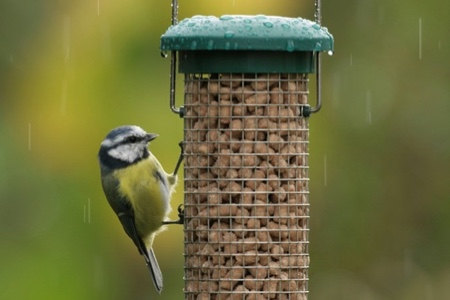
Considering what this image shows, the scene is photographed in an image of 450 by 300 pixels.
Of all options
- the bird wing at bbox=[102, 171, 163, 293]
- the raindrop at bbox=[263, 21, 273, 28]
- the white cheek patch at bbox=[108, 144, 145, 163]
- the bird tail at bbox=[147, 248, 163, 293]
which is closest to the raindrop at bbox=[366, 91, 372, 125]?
the bird tail at bbox=[147, 248, 163, 293]

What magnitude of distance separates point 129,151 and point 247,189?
1464mm

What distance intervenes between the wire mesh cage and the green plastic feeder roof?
0.27 feet

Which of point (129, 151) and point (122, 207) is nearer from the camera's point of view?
point (129, 151)

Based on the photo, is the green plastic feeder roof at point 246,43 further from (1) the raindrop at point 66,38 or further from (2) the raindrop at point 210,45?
(1) the raindrop at point 66,38

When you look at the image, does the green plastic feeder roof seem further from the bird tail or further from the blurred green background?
the blurred green background

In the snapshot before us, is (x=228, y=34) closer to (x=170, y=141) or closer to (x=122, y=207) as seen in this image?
(x=122, y=207)

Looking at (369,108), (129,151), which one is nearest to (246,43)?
(129,151)

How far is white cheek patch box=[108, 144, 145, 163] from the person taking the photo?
921 cm

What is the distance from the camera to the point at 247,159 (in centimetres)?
796

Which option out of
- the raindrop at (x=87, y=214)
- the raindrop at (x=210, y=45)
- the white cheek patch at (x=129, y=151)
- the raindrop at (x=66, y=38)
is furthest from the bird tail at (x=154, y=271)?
the raindrop at (x=66, y=38)

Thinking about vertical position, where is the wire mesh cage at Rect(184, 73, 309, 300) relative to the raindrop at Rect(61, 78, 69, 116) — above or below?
below

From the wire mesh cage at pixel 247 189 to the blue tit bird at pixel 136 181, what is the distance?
1.09 meters

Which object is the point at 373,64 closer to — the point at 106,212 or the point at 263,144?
the point at 106,212

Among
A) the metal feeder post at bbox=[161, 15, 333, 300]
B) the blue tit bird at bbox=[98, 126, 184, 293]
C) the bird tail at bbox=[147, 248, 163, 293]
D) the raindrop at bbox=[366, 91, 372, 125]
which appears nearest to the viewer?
the metal feeder post at bbox=[161, 15, 333, 300]
